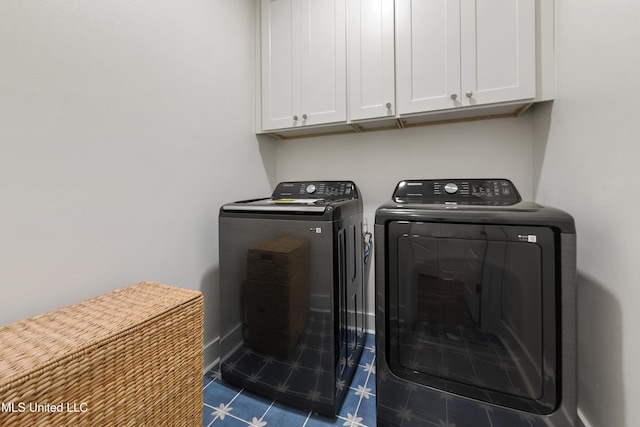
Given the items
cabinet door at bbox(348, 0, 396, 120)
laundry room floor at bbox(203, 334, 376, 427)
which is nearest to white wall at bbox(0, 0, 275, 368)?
laundry room floor at bbox(203, 334, 376, 427)

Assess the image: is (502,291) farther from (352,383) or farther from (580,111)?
(352,383)

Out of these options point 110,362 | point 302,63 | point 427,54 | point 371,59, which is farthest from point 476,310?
point 302,63

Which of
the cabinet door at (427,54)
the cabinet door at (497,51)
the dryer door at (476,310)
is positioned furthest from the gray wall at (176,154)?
the cabinet door at (427,54)

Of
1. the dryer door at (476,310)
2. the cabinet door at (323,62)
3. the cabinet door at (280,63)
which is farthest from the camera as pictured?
the cabinet door at (280,63)

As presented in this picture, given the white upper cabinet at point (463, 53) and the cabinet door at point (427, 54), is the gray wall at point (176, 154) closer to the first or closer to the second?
the white upper cabinet at point (463, 53)

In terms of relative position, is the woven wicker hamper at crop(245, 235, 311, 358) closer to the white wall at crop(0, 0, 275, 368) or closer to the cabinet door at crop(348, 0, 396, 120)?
the white wall at crop(0, 0, 275, 368)

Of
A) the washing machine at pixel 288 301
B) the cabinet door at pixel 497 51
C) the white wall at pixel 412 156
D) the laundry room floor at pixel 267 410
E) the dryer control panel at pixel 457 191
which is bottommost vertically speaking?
the laundry room floor at pixel 267 410

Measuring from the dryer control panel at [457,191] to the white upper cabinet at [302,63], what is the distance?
608mm

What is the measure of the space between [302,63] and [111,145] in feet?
3.96

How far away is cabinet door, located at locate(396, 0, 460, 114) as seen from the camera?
1368 millimetres

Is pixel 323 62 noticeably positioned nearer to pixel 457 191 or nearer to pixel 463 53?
pixel 463 53

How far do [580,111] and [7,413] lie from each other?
192 cm

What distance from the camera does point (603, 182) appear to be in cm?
92

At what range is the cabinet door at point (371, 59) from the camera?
150 cm
